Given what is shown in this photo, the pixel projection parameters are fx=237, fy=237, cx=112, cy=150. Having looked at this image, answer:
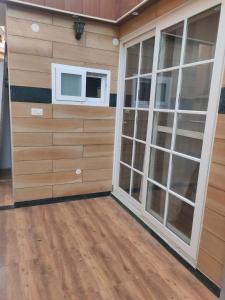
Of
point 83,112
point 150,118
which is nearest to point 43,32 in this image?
point 83,112

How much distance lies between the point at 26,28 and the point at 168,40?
1499 mm

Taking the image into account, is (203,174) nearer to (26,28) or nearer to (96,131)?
(96,131)

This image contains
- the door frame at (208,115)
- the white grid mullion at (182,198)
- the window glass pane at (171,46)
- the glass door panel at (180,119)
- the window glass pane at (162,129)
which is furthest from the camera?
the window glass pane at (162,129)

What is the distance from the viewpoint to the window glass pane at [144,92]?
2.56 m

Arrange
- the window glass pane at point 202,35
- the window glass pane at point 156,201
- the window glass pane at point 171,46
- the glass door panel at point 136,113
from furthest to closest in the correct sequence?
the glass door panel at point 136,113, the window glass pane at point 156,201, the window glass pane at point 171,46, the window glass pane at point 202,35

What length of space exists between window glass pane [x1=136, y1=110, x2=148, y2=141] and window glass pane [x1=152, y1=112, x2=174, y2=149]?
0.23 metres

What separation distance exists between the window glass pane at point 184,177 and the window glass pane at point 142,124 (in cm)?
62

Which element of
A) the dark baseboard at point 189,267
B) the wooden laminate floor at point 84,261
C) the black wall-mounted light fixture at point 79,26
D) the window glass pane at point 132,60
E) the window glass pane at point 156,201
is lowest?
the wooden laminate floor at point 84,261

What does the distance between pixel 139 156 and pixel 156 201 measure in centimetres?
58

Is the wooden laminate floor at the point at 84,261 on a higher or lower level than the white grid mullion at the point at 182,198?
lower

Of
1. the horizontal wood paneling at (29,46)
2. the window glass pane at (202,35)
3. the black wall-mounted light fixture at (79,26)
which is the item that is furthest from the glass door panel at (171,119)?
the horizontal wood paneling at (29,46)

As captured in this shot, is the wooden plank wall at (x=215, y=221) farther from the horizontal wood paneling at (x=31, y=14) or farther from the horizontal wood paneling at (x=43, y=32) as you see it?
the horizontal wood paneling at (x=31, y=14)

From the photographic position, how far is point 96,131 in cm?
310

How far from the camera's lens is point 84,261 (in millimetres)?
1972
